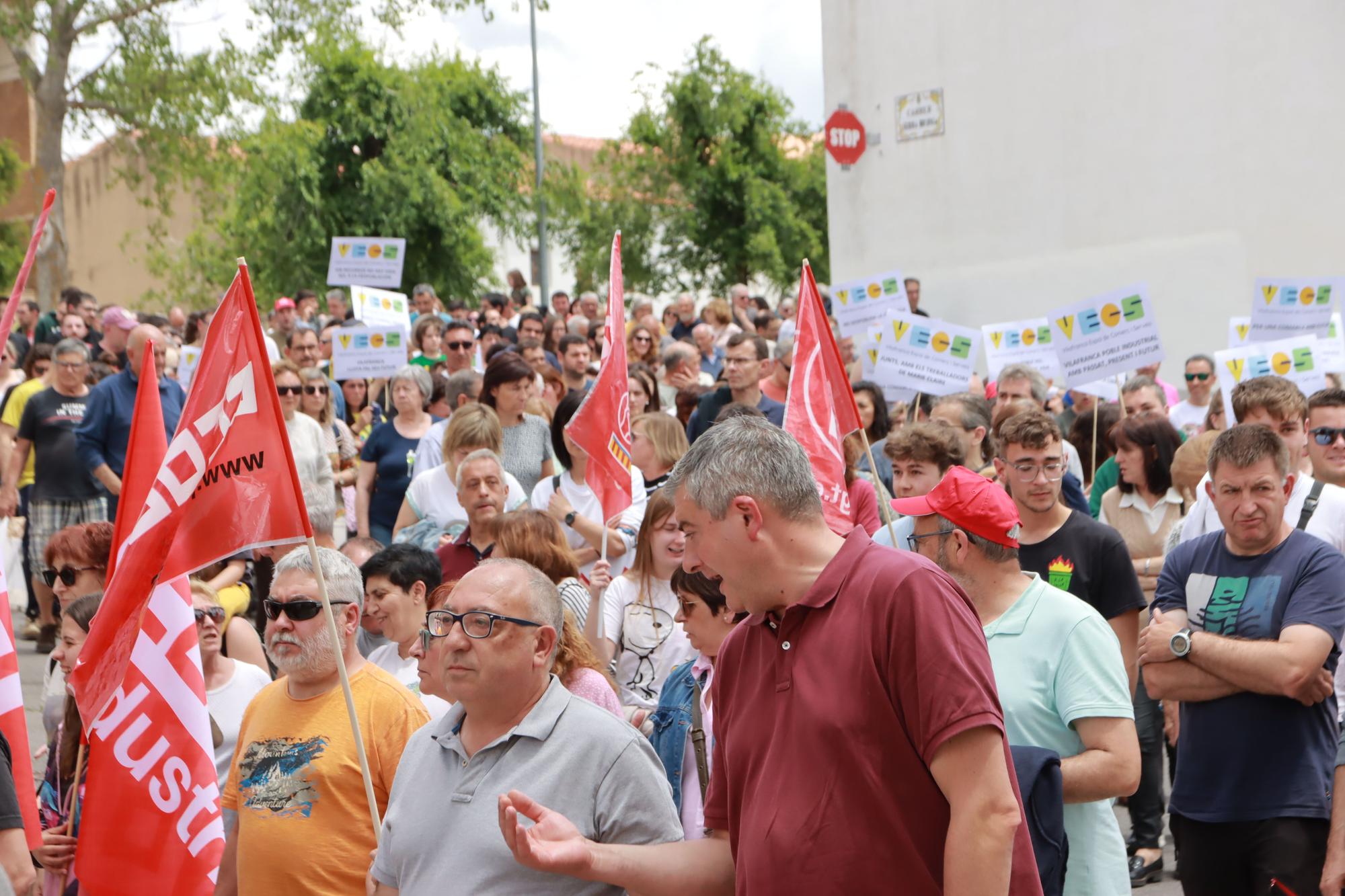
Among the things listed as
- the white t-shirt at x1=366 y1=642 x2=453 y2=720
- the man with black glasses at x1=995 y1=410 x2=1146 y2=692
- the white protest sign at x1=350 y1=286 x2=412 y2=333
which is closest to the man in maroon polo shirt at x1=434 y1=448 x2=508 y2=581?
the white t-shirt at x1=366 y1=642 x2=453 y2=720

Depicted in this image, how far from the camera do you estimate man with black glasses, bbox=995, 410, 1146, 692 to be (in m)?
5.28

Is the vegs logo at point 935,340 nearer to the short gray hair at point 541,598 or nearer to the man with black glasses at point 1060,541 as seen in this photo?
the man with black glasses at point 1060,541

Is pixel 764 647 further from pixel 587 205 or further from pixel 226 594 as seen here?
pixel 587 205

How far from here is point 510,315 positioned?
19906mm

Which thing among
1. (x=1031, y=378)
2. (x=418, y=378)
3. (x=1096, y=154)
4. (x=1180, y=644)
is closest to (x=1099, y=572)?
(x=1180, y=644)

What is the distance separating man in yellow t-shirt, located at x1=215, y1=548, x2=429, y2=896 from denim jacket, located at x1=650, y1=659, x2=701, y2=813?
0.72 meters

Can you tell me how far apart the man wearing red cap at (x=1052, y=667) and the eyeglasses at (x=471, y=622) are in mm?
1121

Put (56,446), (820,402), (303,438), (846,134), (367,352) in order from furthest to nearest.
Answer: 1. (846,134)
2. (367,352)
3. (56,446)
4. (303,438)
5. (820,402)

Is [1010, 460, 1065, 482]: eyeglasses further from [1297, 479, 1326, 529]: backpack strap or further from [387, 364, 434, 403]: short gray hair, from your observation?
[387, 364, 434, 403]: short gray hair

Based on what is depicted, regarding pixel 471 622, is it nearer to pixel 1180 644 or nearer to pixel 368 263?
pixel 1180 644

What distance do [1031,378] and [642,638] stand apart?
4.79 metres

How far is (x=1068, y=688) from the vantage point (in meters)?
3.91

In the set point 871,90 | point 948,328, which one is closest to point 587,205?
point 871,90

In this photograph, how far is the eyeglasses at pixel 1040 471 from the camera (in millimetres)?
5480
